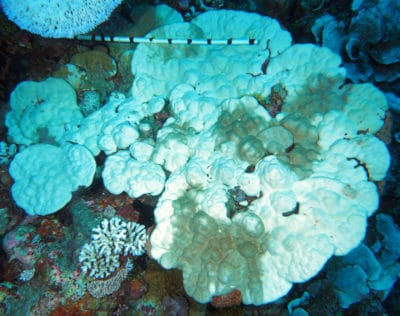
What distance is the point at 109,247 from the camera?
3.08 meters

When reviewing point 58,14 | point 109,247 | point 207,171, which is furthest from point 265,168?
point 58,14

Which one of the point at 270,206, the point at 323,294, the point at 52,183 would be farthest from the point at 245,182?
the point at 52,183

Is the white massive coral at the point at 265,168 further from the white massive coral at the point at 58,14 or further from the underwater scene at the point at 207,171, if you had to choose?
the white massive coral at the point at 58,14

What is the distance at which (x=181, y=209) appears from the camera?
9.64ft

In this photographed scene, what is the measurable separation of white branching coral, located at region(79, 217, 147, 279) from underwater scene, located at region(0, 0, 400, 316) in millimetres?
17

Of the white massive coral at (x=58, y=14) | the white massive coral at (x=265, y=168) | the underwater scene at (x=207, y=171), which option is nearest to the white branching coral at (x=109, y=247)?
the underwater scene at (x=207, y=171)

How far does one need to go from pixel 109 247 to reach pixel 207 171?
145cm

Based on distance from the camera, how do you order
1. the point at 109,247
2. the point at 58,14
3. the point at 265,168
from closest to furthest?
the point at 265,168 → the point at 109,247 → the point at 58,14

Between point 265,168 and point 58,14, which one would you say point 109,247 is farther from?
point 58,14

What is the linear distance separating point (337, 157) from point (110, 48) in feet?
14.0

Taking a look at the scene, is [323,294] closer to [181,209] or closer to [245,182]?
[245,182]

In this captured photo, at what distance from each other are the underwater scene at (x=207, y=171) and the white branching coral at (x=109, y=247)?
0.02m

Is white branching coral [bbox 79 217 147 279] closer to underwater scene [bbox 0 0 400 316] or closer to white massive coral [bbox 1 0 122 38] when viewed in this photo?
underwater scene [bbox 0 0 400 316]

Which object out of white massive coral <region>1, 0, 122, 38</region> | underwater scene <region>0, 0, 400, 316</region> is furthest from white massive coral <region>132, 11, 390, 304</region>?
white massive coral <region>1, 0, 122, 38</region>
